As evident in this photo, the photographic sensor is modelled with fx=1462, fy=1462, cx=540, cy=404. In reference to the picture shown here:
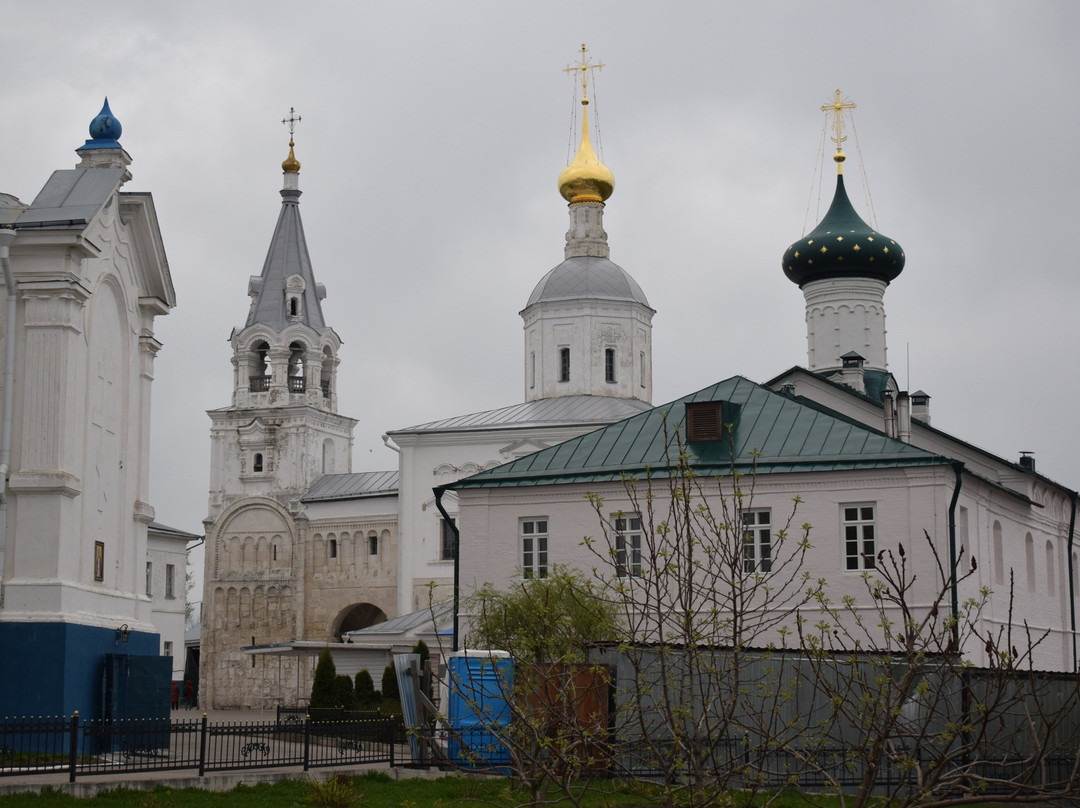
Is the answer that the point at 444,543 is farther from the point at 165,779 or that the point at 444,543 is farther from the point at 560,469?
the point at 165,779

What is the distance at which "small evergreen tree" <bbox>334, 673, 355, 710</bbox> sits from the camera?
2820 centimetres

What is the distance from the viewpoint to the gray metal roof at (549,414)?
136 feet

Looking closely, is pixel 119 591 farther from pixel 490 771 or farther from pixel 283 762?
pixel 490 771

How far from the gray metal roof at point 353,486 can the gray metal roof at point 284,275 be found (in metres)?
5.32

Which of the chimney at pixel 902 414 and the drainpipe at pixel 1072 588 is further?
the drainpipe at pixel 1072 588

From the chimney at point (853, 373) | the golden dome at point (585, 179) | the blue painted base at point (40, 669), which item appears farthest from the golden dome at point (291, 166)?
the blue painted base at point (40, 669)

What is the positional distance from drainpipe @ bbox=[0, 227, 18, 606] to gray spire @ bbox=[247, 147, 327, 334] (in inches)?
1380

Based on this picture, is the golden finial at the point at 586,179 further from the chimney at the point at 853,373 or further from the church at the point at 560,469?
the chimney at the point at 853,373

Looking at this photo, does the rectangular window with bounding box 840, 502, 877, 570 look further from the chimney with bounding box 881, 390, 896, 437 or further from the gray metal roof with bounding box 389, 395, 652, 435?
the gray metal roof with bounding box 389, 395, 652, 435

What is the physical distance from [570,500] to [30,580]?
944 centimetres

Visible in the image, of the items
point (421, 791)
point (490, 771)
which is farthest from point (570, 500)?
point (490, 771)

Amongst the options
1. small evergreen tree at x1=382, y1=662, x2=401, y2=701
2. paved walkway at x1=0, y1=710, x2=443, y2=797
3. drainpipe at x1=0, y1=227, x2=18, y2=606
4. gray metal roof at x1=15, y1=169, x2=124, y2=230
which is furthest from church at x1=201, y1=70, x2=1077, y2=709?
drainpipe at x1=0, y1=227, x2=18, y2=606

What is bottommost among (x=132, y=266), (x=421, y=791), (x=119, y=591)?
(x=421, y=791)

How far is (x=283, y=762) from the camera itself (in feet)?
52.6
